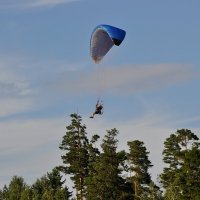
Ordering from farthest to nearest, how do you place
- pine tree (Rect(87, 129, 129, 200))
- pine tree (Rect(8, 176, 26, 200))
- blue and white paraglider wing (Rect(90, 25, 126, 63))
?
pine tree (Rect(8, 176, 26, 200)) < pine tree (Rect(87, 129, 129, 200)) < blue and white paraglider wing (Rect(90, 25, 126, 63))

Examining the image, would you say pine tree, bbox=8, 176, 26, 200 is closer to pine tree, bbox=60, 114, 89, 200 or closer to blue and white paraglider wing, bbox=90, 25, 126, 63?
pine tree, bbox=60, 114, 89, 200

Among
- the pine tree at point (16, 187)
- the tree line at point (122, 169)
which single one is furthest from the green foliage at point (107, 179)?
the pine tree at point (16, 187)

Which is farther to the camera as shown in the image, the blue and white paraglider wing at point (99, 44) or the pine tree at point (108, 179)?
the pine tree at point (108, 179)

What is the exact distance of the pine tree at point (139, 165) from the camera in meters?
95.7

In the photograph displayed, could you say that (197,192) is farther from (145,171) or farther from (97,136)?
(97,136)

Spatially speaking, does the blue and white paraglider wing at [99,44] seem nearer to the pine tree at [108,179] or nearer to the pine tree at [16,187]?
the pine tree at [108,179]

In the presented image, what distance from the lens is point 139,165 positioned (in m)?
96.4

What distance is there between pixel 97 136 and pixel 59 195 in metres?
10.5

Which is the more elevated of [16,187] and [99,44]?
[16,187]

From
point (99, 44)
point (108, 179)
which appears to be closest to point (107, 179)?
point (108, 179)

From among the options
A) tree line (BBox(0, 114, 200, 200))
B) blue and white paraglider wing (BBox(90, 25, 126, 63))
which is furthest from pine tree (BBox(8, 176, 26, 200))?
blue and white paraglider wing (BBox(90, 25, 126, 63))

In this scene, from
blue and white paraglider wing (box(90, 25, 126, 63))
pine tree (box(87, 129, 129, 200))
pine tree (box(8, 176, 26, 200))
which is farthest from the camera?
pine tree (box(8, 176, 26, 200))

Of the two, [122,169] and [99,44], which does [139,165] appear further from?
[99,44]

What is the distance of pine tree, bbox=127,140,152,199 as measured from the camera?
95.7 m
